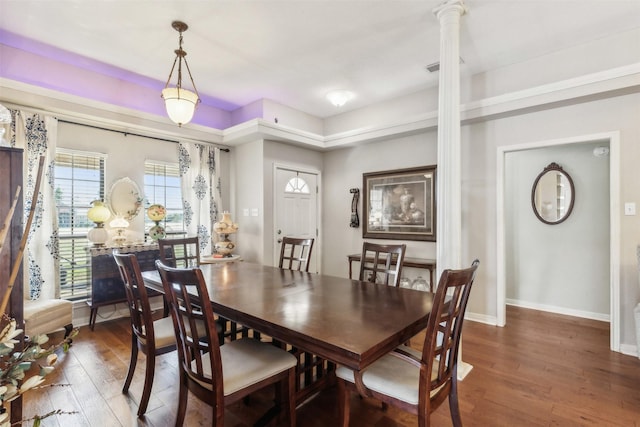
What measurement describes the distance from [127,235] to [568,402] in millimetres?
4691

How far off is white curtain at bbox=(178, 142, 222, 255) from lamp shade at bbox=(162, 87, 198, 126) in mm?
1711

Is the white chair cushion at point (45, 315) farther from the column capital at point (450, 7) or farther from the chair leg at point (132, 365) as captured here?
the column capital at point (450, 7)

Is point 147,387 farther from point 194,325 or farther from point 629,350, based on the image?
point 629,350

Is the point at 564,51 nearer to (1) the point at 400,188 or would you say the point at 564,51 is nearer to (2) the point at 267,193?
(1) the point at 400,188

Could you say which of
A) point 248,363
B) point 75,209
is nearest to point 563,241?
point 248,363

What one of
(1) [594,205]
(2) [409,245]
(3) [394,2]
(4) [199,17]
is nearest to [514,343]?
(2) [409,245]

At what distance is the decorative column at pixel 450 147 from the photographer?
261 cm

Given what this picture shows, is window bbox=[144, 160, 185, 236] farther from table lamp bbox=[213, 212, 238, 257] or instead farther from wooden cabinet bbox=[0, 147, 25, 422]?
wooden cabinet bbox=[0, 147, 25, 422]

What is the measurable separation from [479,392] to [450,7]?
9.95 feet

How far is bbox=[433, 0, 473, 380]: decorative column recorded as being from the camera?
8.56 ft

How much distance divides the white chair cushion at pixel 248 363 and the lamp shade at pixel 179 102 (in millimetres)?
2069

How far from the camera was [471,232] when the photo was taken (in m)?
3.90

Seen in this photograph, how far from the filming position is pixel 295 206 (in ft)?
16.5

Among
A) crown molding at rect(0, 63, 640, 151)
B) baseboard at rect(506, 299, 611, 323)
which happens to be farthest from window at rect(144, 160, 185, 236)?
baseboard at rect(506, 299, 611, 323)
